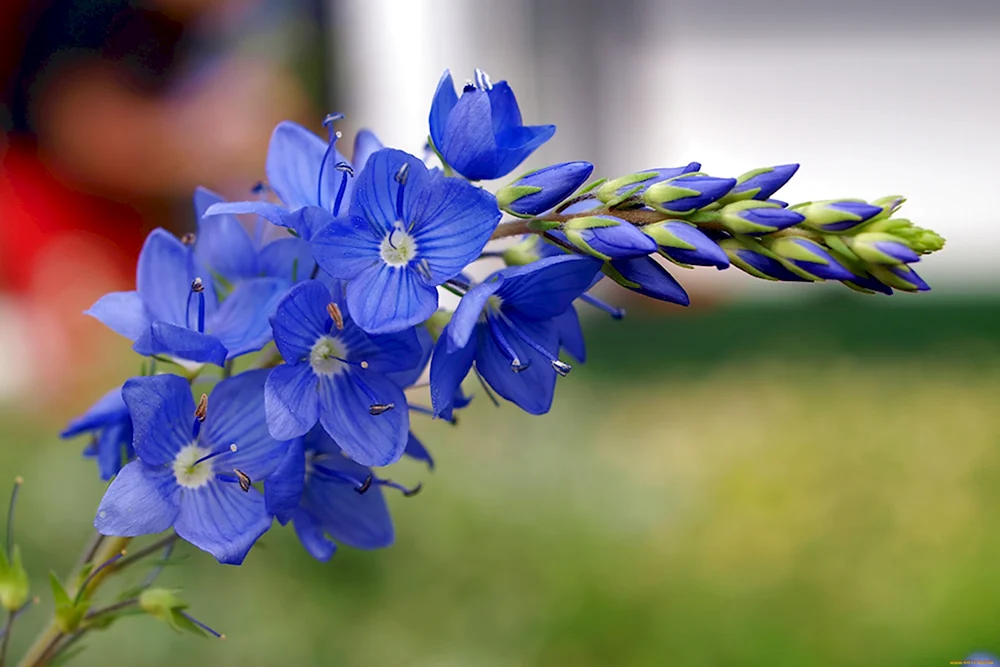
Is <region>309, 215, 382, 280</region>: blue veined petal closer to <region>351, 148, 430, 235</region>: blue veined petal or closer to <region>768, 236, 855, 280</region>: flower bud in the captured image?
<region>351, 148, 430, 235</region>: blue veined petal

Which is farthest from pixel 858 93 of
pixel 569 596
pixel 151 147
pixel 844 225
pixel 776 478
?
pixel 844 225

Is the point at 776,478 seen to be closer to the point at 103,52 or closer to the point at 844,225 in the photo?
the point at 844,225

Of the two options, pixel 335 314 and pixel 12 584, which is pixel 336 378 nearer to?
pixel 335 314

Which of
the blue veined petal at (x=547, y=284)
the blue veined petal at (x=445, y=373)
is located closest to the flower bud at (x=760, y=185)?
the blue veined petal at (x=547, y=284)

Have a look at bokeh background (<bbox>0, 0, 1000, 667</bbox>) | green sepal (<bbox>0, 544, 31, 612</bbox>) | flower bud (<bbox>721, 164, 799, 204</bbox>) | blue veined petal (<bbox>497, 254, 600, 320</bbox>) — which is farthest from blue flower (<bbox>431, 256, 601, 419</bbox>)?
bokeh background (<bbox>0, 0, 1000, 667</bbox>)

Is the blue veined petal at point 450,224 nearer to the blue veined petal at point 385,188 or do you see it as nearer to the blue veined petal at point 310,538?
the blue veined petal at point 385,188

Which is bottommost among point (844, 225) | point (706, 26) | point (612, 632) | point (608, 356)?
point (608, 356)
